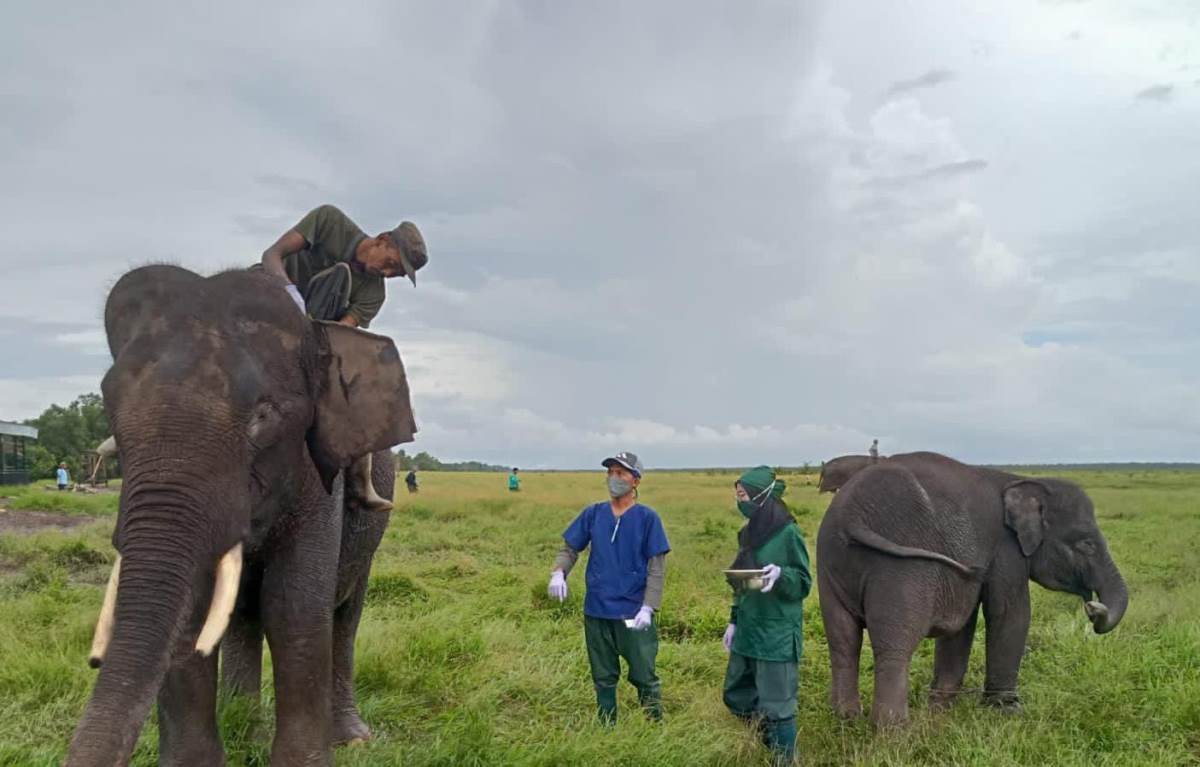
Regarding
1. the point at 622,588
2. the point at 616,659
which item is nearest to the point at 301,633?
the point at 622,588

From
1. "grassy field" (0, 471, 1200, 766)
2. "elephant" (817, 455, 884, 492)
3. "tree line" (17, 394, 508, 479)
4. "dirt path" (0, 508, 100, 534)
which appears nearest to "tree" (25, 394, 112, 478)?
"tree line" (17, 394, 508, 479)

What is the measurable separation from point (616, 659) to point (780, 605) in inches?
50.5

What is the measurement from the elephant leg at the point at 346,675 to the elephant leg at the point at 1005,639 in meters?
4.83

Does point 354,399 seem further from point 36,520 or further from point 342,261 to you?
point 36,520

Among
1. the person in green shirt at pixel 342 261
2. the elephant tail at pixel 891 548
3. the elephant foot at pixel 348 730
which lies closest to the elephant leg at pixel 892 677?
the elephant tail at pixel 891 548

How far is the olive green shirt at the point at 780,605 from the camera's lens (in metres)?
6.61

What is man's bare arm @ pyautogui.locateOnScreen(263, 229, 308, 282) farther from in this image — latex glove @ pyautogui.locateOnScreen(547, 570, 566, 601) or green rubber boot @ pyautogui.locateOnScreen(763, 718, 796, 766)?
green rubber boot @ pyautogui.locateOnScreen(763, 718, 796, 766)

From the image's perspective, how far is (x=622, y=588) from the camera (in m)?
6.96

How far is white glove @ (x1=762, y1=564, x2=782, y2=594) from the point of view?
21.3ft

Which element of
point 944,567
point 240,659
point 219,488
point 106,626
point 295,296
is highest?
point 295,296

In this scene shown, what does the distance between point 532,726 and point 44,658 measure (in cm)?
350

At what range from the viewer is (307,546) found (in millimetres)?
4578

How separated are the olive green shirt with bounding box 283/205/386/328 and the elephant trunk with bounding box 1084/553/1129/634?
6335 mm

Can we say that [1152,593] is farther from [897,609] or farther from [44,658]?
[44,658]
